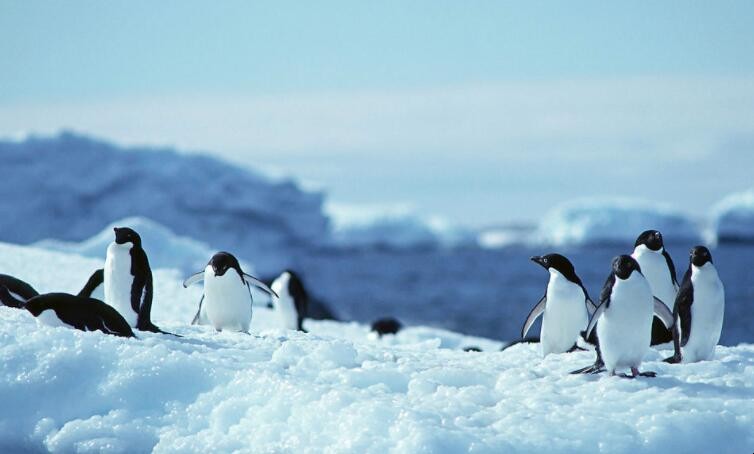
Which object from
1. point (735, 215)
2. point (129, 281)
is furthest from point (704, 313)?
point (735, 215)

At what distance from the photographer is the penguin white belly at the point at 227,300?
734 cm

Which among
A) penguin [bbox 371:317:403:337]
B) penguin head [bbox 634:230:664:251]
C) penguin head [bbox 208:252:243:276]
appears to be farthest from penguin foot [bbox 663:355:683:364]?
penguin [bbox 371:317:403:337]

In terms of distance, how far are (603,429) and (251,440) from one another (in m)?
1.81

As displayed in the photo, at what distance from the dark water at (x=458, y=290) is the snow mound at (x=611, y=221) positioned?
21.2 feet

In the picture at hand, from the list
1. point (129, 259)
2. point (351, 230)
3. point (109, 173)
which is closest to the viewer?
point (129, 259)

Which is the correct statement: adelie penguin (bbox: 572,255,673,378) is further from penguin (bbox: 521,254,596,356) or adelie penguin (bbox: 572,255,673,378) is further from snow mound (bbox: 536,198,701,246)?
snow mound (bbox: 536,198,701,246)

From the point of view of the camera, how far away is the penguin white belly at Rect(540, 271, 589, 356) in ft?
21.3

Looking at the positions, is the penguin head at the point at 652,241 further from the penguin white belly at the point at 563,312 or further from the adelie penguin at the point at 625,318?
the adelie penguin at the point at 625,318

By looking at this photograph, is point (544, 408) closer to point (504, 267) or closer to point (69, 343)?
point (69, 343)

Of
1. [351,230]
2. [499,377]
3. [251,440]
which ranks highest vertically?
[351,230]

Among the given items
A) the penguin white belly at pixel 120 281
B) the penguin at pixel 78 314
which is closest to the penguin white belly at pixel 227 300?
the penguin white belly at pixel 120 281

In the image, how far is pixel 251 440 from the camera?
4836mm

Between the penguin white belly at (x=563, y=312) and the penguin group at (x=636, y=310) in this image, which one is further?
the penguin white belly at (x=563, y=312)

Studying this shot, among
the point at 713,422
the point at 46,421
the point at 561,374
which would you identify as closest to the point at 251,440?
the point at 46,421
